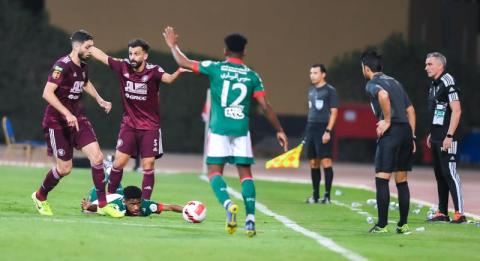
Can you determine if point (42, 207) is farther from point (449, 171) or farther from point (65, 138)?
point (449, 171)

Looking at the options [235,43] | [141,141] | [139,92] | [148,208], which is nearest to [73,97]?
[139,92]

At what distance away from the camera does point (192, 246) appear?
1092cm

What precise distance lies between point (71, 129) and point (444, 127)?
195 inches

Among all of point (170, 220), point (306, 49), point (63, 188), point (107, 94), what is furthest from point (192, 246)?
point (306, 49)

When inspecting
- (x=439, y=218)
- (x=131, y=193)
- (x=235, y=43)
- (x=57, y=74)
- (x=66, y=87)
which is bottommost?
(x=439, y=218)

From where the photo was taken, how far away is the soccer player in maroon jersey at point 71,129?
13.8 metres

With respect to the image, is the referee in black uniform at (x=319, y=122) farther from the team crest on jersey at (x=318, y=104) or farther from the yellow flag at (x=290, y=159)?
the yellow flag at (x=290, y=159)

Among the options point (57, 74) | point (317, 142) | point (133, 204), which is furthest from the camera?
point (317, 142)

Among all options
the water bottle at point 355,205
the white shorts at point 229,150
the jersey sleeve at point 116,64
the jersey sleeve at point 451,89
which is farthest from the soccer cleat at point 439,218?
the jersey sleeve at point 116,64

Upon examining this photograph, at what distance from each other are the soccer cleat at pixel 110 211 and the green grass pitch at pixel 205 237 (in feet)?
0.49

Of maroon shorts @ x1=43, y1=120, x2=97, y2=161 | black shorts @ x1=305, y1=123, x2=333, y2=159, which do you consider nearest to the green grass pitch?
maroon shorts @ x1=43, y1=120, x2=97, y2=161

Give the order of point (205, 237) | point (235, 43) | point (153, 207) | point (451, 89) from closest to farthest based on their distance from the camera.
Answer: point (205, 237) → point (235, 43) → point (153, 207) → point (451, 89)

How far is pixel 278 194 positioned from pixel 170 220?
7250 millimetres

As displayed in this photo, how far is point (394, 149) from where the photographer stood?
13.1 metres
